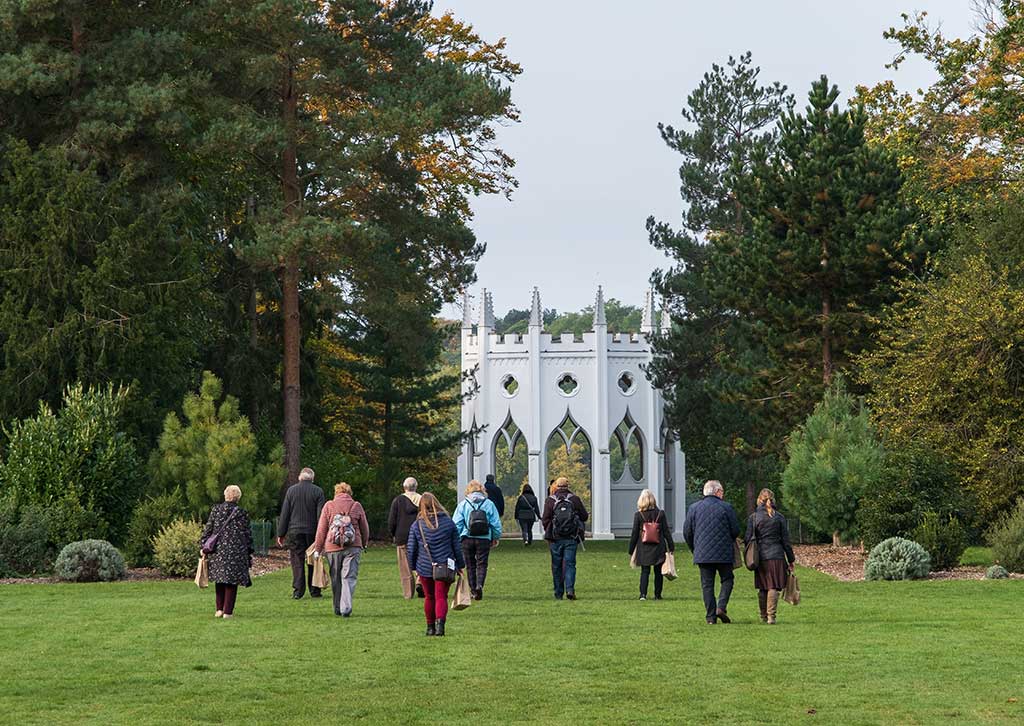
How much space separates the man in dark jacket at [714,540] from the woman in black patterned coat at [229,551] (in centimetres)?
469

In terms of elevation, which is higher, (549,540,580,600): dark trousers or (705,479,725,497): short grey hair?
(705,479,725,497): short grey hair

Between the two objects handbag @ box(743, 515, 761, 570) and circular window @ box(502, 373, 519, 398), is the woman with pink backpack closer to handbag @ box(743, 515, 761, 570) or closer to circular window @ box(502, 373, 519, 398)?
handbag @ box(743, 515, 761, 570)

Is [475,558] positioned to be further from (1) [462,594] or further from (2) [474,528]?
(1) [462,594]

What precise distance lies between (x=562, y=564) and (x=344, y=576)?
4.02 m

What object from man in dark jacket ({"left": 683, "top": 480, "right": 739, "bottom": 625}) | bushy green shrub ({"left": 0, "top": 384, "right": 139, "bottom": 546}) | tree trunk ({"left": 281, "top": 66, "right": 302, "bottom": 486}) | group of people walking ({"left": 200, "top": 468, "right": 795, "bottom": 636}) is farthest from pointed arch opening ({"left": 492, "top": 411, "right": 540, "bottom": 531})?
man in dark jacket ({"left": 683, "top": 480, "right": 739, "bottom": 625})

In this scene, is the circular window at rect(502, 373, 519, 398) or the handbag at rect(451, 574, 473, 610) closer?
the handbag at rect(451, 574, 473, 610)

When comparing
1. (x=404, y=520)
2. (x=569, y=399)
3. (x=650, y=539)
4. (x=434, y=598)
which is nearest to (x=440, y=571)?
(x=434, y=598)

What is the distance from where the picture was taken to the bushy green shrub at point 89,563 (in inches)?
987

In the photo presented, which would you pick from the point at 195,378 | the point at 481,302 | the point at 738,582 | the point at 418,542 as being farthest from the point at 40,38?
the point at 481,302

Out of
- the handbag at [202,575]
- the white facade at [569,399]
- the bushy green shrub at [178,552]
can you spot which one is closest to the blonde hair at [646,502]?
the handbag at [202,575]

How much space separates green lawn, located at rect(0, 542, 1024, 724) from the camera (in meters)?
11.0

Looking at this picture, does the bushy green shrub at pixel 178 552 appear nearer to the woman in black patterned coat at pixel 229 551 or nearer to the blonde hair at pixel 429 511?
A: the woman in black patterned coat at pixel 229 551

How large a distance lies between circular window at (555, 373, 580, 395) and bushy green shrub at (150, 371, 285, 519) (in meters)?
24.0

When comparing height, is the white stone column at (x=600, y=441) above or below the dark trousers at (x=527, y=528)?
above
